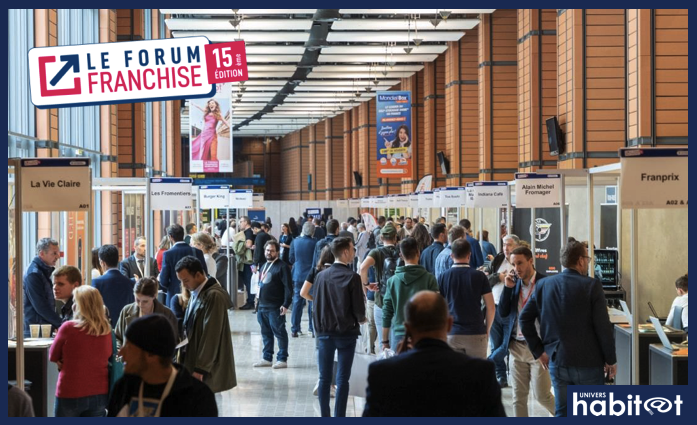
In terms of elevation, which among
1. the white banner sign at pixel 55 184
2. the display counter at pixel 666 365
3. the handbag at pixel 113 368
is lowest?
the display counter at pixel 666 365

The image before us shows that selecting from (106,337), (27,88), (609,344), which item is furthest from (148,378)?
(27,88)

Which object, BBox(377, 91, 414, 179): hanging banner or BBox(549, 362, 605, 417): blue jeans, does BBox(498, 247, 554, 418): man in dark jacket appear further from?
BBox(377, 91, 414, 179): hanging banner

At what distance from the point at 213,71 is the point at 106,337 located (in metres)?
4.12

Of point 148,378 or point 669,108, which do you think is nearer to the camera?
point 148,378

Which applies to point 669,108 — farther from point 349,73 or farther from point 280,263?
point 349,73

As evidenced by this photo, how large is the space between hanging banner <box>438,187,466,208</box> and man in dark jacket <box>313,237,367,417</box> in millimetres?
6953

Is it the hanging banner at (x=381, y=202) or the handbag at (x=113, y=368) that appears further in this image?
the hanging banner at (x=381, y=202)

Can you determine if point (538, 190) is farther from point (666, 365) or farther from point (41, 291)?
point (41, 291)

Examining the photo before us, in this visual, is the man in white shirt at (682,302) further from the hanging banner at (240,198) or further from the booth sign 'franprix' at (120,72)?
the hanging banner at (240,198)

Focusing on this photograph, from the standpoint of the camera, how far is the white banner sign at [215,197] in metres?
13.5

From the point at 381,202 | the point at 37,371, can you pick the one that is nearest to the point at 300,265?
the point at 37,371

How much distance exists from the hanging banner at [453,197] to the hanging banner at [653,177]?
7.87 m

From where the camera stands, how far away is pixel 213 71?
8289 millimetres

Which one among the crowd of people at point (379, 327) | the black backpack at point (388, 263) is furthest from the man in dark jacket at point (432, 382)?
the black backpack at point (388, 263)
